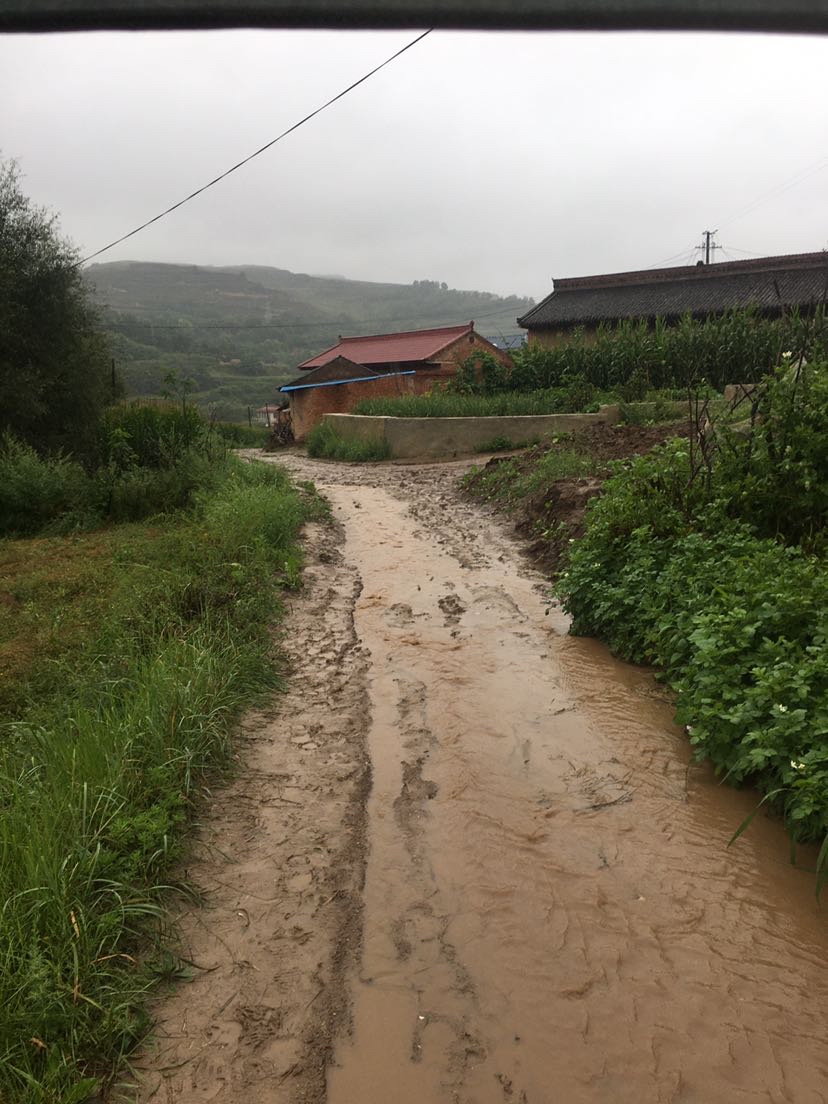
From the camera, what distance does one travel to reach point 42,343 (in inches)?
517

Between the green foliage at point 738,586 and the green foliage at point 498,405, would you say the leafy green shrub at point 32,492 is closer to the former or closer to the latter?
the green foliage at point 738,586

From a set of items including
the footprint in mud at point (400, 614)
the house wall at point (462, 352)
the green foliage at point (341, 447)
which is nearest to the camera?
→ the footprint in mud at point (400, 614)

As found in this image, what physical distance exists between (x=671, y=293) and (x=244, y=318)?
268ft

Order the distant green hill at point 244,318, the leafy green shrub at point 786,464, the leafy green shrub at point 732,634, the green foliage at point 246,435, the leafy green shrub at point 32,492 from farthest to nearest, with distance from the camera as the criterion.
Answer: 1. the distant green hill at point 244,318
2. the green foliage at point 246,435
3. the leafy green shrub at point 32,492
4. the leafy green shrub at point 786,464
5. the leafy green shrub at point 732,634

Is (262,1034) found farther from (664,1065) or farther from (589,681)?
(589,681)

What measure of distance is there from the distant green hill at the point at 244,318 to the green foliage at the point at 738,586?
35136 millimetres

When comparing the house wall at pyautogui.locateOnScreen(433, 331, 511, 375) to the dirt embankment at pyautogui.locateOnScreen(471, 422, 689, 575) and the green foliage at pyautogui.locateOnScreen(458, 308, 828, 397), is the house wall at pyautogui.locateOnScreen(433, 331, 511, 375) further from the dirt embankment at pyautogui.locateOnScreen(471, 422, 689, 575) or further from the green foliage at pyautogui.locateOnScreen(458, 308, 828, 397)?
the dirt embankment at pyautogui.locateOnScreen(471, 422, 689, 575)

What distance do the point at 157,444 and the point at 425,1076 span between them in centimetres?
1266

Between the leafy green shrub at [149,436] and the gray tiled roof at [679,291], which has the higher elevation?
the gray tiled roof at [679,291]

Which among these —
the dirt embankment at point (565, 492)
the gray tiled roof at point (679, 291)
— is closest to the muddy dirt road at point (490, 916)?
the dirt embankment at point (565, 492)

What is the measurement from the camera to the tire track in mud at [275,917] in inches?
96.3

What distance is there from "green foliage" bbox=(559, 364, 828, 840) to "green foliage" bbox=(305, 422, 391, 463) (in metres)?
A: 12.3

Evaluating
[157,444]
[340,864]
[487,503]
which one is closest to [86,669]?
[340,864]

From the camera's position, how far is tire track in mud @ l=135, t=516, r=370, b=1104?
245 cm
